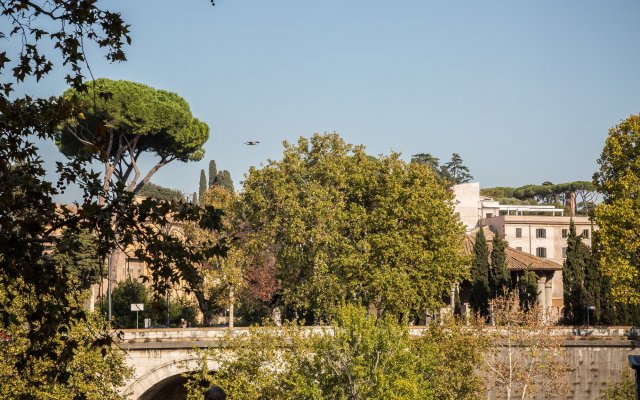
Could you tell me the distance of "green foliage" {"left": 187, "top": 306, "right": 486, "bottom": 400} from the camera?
44062 millimetres

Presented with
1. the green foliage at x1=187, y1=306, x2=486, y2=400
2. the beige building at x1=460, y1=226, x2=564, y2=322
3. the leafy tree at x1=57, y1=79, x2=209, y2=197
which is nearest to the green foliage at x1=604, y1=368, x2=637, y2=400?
the green foliage at x1=187, y1=306, x2=486, y2=400

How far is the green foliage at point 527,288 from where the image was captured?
240 ft

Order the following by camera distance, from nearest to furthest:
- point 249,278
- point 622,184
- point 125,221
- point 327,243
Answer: point 125,221 → point 622,184 → point 327,243 → point 249,278

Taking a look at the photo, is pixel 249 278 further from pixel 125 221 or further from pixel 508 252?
pixel 125 221

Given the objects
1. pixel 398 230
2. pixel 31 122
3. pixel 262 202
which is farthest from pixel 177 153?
pixel 31 122

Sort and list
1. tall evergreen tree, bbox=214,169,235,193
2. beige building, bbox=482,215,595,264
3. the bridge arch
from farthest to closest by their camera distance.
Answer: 1. tall evergreen tree, bbox=214,169,235,193
2. beige building, bbox=482,215,595,264
3. the bridge arch

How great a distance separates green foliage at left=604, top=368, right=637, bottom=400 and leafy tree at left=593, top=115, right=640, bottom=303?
137 inches

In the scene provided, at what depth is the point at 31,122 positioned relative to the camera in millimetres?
14062

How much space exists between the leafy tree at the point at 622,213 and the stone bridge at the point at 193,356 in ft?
15.4

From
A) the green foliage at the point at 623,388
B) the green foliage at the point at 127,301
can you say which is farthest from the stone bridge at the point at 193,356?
the green foliage at the point at 127,301

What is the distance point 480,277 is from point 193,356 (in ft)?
83.2

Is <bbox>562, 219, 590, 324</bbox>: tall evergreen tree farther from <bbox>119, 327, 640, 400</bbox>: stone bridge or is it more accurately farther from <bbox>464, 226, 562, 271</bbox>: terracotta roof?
<bbox>119, 327, 640, 400</bbox>: stone bridge

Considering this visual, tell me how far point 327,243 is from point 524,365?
12.2m

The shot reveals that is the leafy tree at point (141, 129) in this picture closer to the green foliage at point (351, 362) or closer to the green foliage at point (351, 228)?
the green foliage at point (351, 228)
